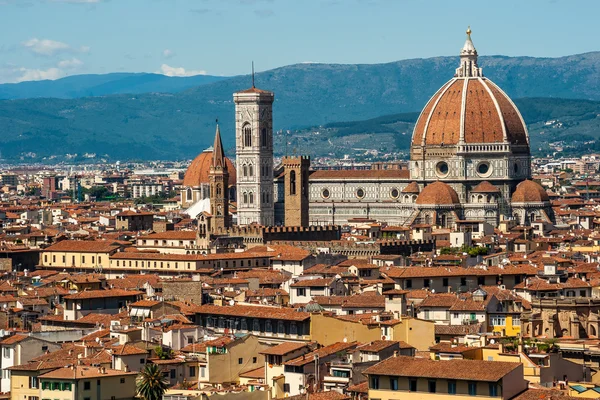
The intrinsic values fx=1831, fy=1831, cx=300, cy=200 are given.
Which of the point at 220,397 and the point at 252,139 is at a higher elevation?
the point at 252,139

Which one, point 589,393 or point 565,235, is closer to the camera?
point 589,393

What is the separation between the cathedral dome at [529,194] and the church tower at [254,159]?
1729cm

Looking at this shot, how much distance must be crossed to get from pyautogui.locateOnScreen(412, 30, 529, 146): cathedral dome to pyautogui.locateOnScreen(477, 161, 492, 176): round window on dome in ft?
5.35

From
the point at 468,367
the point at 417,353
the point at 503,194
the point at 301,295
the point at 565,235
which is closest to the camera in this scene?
the point at 468,367

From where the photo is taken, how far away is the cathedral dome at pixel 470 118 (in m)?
132

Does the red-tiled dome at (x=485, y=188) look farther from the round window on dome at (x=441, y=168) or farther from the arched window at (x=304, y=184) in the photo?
the arched window at (x=304, y=184)

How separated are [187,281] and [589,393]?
1080 inches

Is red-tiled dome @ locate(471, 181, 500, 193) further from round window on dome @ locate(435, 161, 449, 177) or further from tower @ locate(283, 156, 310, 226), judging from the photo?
tower @ locate(283, 156, 310, 226)

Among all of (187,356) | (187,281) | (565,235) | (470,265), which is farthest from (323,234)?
(187,356)

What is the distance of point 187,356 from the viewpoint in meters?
45.2

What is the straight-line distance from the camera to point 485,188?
128 m

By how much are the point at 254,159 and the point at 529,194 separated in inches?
769

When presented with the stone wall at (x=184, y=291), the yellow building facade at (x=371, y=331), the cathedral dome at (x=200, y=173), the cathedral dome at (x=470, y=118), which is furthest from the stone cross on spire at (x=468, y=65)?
the yellow building facade at (x=371, y=331)

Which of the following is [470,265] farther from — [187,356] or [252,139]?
[252,139]
